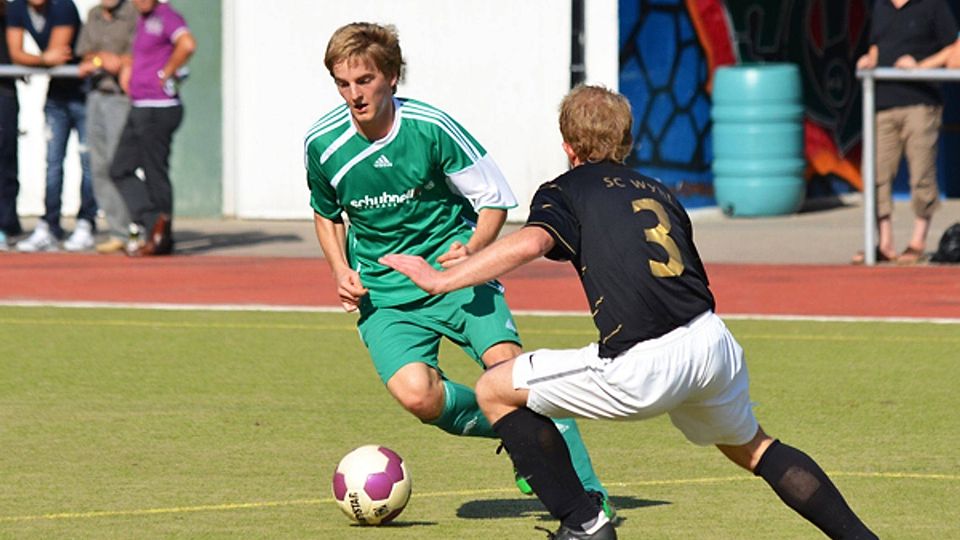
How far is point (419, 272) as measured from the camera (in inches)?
259

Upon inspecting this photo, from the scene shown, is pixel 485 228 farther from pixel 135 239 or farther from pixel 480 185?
pixel 135 239

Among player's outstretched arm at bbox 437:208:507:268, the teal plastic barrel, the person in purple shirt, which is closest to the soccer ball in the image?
player's outstretched arm at bbox 437:208:507:268

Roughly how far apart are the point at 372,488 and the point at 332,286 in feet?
28.0

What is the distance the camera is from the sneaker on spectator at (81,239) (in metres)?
18.4

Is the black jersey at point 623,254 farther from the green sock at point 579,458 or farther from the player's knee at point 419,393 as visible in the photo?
the player's knee at point 419,393

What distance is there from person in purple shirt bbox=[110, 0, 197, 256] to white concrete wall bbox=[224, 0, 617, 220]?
13.9 feet

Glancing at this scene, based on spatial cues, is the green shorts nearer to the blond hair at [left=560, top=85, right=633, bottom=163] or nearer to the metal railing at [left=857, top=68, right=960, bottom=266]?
the blond hair at [left=560, top=85, right=633, bottom=163]

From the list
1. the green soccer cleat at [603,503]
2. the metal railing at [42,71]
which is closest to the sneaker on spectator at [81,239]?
the metal railing at [42,71]

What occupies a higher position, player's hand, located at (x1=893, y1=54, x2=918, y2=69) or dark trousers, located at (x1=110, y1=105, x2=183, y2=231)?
player's hand, located at (x1=893, y1=54, x2=918, y2=69)

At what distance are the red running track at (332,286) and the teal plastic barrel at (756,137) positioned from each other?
499 cm

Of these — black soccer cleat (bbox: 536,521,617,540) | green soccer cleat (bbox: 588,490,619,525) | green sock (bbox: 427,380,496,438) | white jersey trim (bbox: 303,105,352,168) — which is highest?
white jersey trim (bbox: 303,105,352,168)

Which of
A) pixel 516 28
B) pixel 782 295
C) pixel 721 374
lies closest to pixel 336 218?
pixel 721 374

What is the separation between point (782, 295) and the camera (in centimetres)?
1537

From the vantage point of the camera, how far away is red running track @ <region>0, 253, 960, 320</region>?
14828mm
